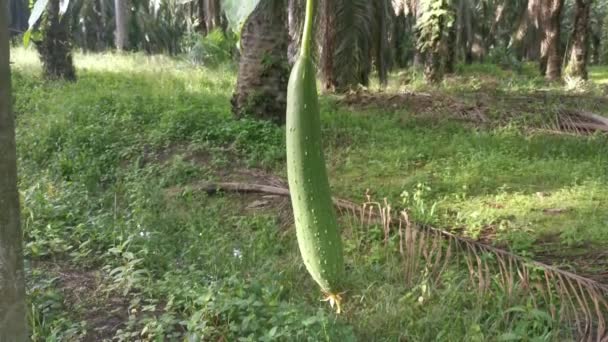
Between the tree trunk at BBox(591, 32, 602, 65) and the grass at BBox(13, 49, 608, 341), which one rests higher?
the tree trunk at BBox(591, 32, 602, 65)

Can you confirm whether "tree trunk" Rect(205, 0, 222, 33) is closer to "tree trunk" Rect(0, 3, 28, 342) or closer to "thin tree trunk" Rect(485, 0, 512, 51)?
"tree trunk" Rect(0, 3, 28, 342)

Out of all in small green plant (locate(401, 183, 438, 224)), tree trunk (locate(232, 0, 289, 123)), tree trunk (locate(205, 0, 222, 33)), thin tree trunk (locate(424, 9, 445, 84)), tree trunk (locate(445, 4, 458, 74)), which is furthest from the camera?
tree trunk (locate(445, 4, 458, 74))

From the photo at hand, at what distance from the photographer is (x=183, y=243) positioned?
4035 millimetres

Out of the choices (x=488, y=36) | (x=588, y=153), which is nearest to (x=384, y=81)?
(x=588, y=153)

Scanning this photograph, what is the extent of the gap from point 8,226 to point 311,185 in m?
1.25

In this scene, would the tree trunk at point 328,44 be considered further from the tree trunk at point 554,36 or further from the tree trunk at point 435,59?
the tree trunk at point 554,36

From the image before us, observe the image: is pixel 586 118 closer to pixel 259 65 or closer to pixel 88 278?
pixel 259 65

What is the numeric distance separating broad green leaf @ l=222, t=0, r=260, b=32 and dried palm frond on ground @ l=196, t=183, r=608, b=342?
278cm

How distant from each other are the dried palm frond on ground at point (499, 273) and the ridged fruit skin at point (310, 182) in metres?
2.54

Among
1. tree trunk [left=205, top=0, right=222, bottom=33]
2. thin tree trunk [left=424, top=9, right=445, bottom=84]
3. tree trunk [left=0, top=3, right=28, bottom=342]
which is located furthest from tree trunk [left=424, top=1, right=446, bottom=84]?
tree trunk [left=0, top=3, right=28, bottom=342]

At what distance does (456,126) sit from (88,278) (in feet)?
14.7

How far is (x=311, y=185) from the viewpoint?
82 centimetres

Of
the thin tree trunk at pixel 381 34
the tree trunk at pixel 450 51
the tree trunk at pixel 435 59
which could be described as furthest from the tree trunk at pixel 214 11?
the tree trunk at pixel 450 51

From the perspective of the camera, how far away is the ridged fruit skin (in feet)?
2.53
